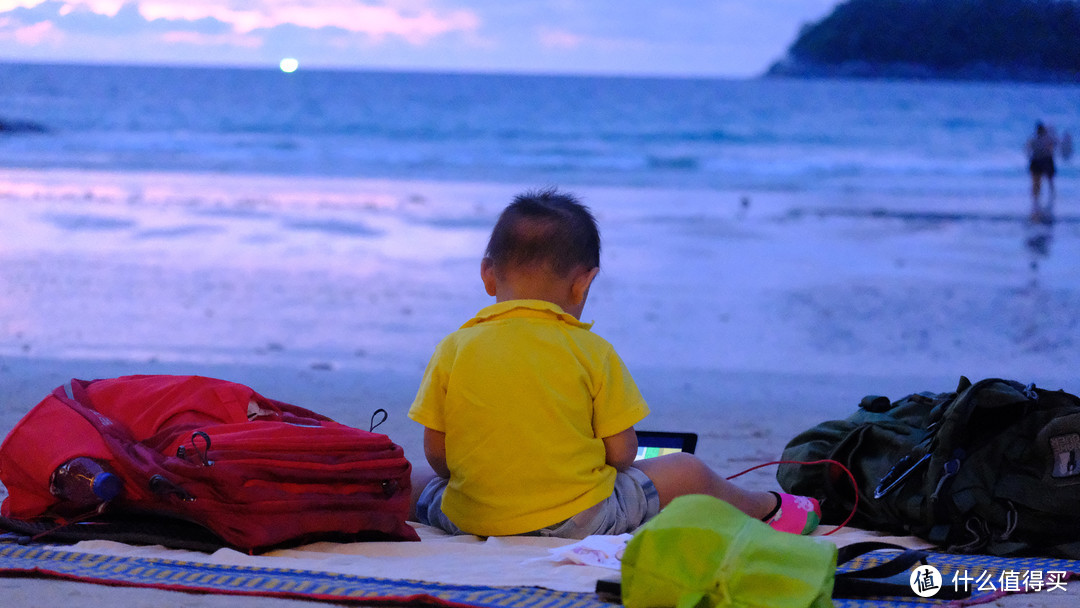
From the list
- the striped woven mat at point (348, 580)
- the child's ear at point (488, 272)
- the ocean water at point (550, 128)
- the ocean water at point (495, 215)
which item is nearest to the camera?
the striped woven mat at point (348, 580)

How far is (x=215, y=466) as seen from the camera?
8.45 feet

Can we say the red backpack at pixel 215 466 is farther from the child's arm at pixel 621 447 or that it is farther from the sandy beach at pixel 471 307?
the child's arm at pixel 621 447

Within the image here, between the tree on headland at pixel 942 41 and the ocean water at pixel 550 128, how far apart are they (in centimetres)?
82

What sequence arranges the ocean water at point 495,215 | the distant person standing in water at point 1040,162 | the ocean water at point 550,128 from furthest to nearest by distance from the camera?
the ocean water at point 550,128 < the distant person standing in water at point 1040,162 < the ocean water at point 495,215

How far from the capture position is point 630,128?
28.6 m

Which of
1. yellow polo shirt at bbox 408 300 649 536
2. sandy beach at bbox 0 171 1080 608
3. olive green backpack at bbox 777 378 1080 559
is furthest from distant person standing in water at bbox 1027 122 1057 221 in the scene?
yellow polo shirt at bbox 408 300 649 536

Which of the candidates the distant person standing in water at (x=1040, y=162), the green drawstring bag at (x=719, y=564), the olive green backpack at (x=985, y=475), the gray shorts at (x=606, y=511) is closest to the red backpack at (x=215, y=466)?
the gray shorts at (x=606, y=511)

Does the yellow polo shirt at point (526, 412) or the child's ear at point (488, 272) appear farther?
the child's ear at point (488, 272)

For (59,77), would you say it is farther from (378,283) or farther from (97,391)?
(97,391)

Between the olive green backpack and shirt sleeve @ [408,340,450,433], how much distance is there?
4.38 feet

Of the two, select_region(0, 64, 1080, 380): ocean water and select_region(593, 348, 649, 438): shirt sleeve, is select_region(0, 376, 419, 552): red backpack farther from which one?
select_region(0, 64, 1080, 380): ocean water

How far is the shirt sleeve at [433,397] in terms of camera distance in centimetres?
284

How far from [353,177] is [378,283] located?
10.4 m

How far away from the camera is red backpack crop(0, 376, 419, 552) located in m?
2.60
